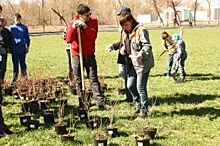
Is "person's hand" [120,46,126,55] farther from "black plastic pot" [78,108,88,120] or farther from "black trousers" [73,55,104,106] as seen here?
"black plastic pot" [78,108,88,120]

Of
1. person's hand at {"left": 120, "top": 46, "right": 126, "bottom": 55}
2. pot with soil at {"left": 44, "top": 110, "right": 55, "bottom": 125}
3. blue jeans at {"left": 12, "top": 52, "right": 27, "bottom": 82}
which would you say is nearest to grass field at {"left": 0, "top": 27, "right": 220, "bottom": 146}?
pot with soil at {"left": 44, "top": 110, "right": 55, "bottom": 125}

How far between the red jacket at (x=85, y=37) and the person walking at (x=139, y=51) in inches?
30.8

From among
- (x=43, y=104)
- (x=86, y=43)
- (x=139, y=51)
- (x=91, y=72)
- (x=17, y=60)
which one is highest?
(x=86, y=43)

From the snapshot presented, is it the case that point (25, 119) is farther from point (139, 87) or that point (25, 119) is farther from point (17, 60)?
point (17, 60)

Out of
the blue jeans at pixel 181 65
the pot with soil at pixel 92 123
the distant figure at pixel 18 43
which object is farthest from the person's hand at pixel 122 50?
the blue jeans at pixel 181 65

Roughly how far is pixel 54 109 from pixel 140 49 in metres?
2.23

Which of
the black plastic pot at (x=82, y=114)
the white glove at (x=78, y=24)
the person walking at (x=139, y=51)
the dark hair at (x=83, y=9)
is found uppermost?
the dark hair at (x=83, y=9)

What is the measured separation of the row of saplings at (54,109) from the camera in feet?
20.3

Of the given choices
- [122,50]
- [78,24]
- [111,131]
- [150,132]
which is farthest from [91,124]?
[78,24]

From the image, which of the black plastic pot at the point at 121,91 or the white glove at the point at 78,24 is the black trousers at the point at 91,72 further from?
the black plastic pot at the point at 121,91

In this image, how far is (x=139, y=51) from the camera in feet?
23.3

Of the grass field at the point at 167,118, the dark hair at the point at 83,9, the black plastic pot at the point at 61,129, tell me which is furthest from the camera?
the dark hair at the point at 83,9

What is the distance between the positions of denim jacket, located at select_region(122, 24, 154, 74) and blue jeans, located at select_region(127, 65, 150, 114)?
0.14 metres

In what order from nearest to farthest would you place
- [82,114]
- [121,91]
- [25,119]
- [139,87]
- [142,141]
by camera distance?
[142,141] → [25,119] → [139,87] → [82,114] → [121,91]
